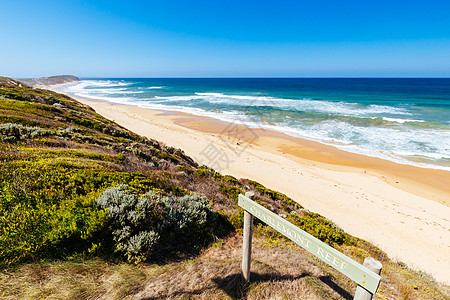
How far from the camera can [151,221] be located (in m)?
4.21

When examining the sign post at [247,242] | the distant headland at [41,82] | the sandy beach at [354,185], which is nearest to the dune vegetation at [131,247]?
the sign post at [247,242]

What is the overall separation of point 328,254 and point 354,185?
484 inches

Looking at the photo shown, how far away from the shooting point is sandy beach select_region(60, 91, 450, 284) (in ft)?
26.3

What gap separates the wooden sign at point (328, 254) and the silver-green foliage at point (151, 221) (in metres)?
2.05

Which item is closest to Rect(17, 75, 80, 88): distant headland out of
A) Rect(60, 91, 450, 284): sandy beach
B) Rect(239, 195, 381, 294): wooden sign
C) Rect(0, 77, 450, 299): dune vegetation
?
Rect(60, 91, 450, 284): sandy beach

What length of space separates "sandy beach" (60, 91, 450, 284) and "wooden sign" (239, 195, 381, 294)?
24.1ft

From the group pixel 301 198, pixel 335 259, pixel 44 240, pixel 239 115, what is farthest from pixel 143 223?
pixel 239 115

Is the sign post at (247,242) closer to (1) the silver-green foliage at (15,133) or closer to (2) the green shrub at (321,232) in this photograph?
(2) the green shrub at (321,232)

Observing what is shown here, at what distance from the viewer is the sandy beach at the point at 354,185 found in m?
8.03

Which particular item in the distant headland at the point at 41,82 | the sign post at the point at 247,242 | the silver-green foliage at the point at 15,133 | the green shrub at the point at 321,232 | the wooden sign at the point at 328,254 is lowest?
the green shrub at the point at 321,232

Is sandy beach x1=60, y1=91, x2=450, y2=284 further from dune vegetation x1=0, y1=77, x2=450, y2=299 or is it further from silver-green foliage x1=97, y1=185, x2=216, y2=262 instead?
silver-green foliage x1=97, y1=185, x2=216, y2=262

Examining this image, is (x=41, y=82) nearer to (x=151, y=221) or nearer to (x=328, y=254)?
(x=151, y=221)

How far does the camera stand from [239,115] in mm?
32844

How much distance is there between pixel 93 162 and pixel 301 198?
30.4 feet
